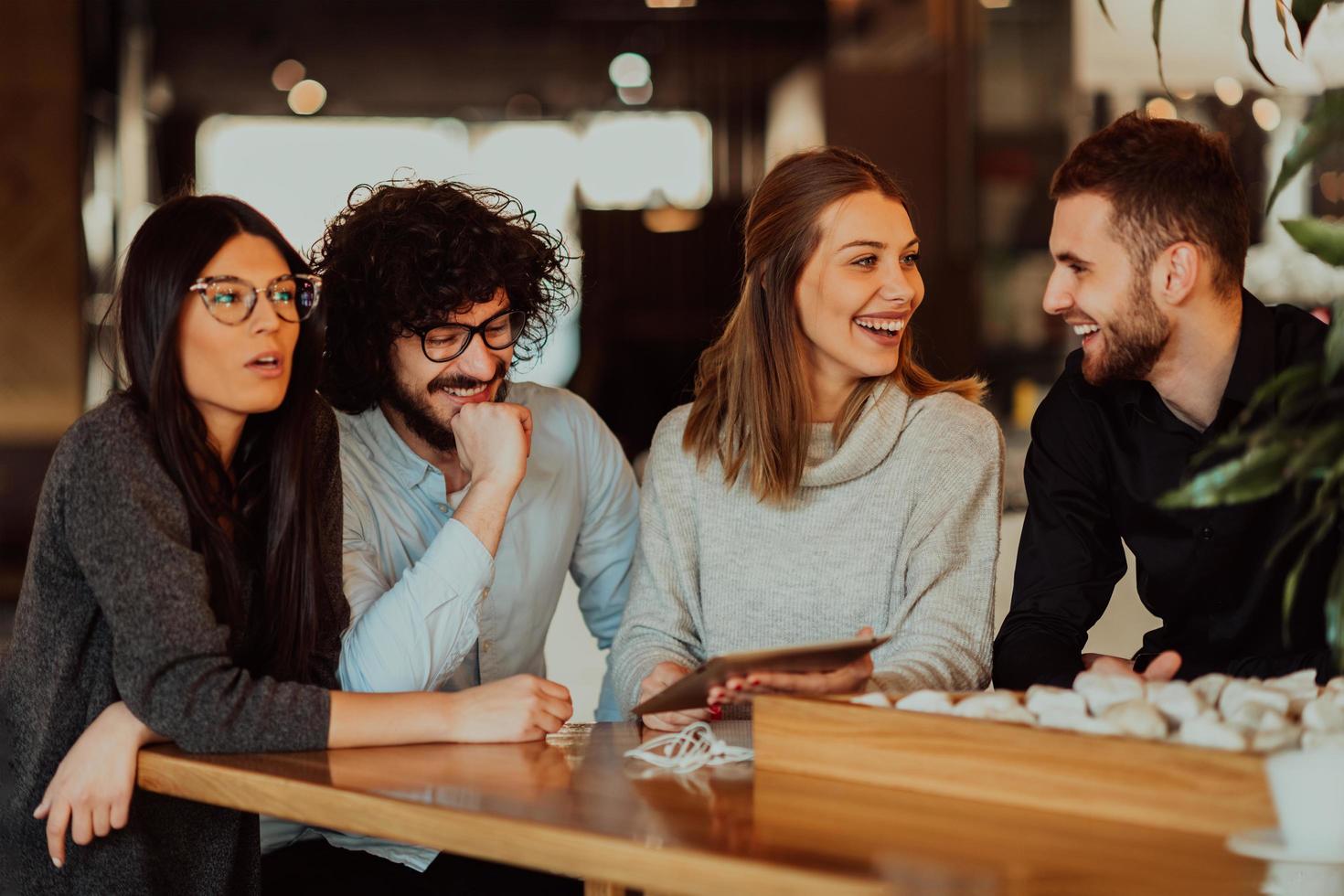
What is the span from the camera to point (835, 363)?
2203 millimetres

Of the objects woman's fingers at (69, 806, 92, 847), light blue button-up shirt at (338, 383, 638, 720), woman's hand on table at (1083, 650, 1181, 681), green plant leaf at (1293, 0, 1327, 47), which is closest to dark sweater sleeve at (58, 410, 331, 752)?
woman's fingers at (69, 806, 92, 847)

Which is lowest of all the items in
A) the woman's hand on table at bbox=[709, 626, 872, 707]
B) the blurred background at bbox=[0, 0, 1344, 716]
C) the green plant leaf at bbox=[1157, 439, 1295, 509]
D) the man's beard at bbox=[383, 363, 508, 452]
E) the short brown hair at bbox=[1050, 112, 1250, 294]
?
the woman's hand on table at bbox=[709, 626, 872, 707]

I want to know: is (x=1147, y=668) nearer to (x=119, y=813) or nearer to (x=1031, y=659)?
(x=1031, y=659)

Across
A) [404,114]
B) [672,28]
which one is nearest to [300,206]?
[404,114]

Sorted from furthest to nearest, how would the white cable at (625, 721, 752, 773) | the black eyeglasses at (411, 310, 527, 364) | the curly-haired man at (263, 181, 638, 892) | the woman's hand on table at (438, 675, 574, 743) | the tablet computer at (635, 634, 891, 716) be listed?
the black eyeglasses at (411, 310, 527, 364)
the curly-haired man at (263, 181, 638, 892)
the woman's hand on table at (438, 675, 574, 743)
the white cable at (625, 721, 752, 773)
the tablet computer at (635, 634, 891, 716)

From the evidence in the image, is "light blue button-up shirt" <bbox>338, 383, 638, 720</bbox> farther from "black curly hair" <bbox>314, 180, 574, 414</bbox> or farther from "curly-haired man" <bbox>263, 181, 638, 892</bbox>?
"black curly hair" <bbox>314, 180, 574, 414</bbox>

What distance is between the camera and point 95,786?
1.52m

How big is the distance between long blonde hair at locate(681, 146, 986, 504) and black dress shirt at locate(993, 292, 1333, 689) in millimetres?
194

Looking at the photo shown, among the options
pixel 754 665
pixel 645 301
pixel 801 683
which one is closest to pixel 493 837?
pixel 754 665

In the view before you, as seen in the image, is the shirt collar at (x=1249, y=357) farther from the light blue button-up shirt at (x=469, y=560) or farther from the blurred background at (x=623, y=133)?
the light blue button-up shirt at (x=469, y=560)

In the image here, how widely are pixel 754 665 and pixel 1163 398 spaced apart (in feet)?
3.27

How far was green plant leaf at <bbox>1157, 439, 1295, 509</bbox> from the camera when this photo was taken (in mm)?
1116

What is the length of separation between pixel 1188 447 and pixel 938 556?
41cm

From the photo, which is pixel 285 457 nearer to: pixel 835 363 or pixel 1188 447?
pixel 835 363
